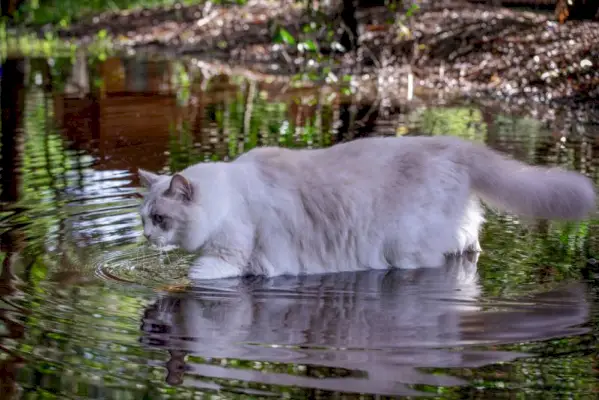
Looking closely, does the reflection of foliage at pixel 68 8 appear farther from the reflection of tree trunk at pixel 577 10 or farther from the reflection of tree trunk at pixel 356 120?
the reflection of tree trunk at pixel 356 120

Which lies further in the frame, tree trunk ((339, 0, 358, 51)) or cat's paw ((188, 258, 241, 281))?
tree trunk ((339, 0, 358, 51))

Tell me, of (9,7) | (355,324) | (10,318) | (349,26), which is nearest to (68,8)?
(9,7)

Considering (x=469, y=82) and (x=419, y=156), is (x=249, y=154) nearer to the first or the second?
(x=419, y=156)

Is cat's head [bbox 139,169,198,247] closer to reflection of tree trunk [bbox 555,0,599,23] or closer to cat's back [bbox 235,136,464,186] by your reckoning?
cat's back [bbox 235,136,464,186]

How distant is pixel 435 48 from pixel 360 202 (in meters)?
9.77

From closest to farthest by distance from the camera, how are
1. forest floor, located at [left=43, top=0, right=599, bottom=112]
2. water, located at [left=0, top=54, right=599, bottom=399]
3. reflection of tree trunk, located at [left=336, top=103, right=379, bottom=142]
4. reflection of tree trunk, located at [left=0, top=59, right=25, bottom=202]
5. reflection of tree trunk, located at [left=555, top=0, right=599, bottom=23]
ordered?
water, located at [left=0, top=54, right=599, bottom=399]
reflection of tree trunk, located at [left=0, top=59, right=25, bottom=202]
reflection of tree trunk, located at [left=336, top=103, right=379, bottom=142]
forest floor, located at [left=43, top=0, right=599, bottom=112]
reflection of tree trunk, located at [left=555, top=0, right=599, bottom=23]

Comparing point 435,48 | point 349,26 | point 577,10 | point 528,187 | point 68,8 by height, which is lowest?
point 68,8

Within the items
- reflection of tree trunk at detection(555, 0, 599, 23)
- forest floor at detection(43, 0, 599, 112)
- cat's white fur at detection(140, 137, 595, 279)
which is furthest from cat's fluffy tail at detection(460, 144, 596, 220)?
reflection of tree trunk at detection(555, 0, 599, 23)

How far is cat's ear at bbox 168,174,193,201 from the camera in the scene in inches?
218

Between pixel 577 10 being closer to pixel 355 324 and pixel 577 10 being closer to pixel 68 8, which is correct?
pixel 355 324

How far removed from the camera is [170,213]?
18.4ft

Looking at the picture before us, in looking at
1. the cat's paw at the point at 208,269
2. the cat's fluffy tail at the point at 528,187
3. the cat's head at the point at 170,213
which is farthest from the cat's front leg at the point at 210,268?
the cat's fluffy tail at the point at 528,187

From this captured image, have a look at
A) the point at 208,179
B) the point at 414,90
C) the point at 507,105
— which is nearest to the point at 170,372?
the point at 208,179

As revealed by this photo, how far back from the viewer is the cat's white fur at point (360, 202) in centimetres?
582
